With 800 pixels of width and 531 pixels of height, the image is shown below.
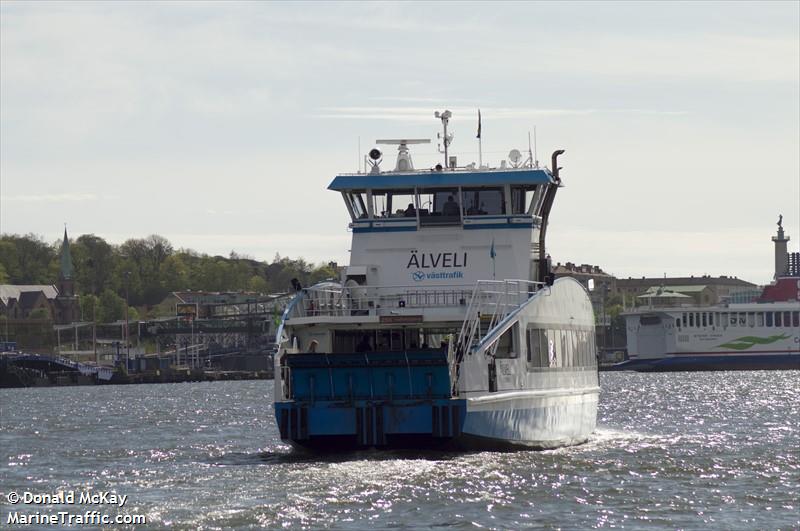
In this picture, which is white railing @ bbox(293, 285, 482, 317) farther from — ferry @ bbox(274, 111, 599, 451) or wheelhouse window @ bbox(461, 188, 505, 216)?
wheelhouse window @ bbox(461, 188, 505, 216)

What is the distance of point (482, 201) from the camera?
4028 cm

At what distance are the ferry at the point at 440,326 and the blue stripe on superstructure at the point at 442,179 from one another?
26mm

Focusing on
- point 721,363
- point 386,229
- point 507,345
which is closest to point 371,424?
point 507,345

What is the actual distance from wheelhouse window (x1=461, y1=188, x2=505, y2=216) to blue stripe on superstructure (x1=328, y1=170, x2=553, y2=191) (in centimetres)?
36

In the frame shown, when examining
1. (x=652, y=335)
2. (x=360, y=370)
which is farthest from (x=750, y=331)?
(x=360, y=370)

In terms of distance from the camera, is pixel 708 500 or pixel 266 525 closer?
pixel 266 525

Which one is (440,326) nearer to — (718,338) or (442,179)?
(442,179)

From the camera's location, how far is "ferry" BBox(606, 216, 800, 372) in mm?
156875

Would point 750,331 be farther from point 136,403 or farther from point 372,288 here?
point 372,288

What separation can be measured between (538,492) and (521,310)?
700 cm

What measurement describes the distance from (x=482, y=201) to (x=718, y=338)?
122809 mm

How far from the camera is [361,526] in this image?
24797 millimetres

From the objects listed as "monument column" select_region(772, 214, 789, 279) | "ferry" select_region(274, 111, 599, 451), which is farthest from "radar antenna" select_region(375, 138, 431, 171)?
"monument column" select_region(772, 214, 789, 279)

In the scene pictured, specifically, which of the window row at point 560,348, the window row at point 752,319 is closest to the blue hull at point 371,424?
the window row at point 560,348
